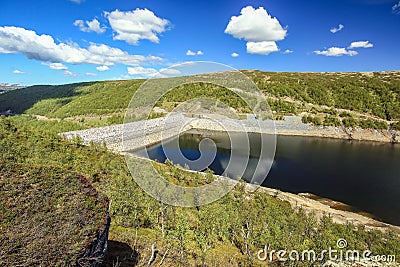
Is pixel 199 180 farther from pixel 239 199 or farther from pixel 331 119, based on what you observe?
pixel 331 119

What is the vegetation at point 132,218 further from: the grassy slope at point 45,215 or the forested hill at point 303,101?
the forested hill at point 303,101

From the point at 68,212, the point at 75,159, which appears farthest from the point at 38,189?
the point at 75,159

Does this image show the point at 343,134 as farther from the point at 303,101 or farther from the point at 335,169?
the point at 335,169

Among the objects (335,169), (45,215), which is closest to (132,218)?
(45,215)

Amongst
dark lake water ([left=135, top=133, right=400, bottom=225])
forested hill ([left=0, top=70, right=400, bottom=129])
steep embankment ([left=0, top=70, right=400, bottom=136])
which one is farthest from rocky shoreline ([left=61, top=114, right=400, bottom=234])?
dark lake water ([left=135, top=133, right=400, bottom=225])

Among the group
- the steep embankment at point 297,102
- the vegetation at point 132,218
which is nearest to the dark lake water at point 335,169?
the vegetation at point 132,218

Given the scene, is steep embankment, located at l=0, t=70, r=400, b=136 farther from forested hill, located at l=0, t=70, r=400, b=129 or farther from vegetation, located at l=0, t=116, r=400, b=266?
vegetation, located at l=0, t=116, r=400, b=266

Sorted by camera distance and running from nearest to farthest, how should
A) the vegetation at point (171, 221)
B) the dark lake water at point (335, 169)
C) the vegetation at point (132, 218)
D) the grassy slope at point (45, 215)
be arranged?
the grassy slope at point (45, 215), the vegetation at point (132, 218), the vegetation at point (171, 221), the dark lake water at point (335, 169)

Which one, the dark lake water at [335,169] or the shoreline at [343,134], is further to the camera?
the shoreline at [343,134]
